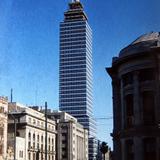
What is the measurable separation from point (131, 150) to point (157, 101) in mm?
8012

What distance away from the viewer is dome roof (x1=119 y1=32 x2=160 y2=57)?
195 ft

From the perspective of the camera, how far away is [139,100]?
5969 cm

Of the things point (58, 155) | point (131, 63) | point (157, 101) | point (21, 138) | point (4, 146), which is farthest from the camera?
point (58, 155)

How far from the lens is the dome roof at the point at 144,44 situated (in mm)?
59438

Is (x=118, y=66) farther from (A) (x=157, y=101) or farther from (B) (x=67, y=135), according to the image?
(B) (x=67, y=135)

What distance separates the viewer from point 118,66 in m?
65.6

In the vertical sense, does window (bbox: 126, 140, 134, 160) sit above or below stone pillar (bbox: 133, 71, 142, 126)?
below

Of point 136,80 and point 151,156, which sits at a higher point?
point 136,80

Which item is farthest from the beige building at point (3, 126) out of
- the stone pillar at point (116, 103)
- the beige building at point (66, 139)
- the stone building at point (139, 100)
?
the beige building at point (66, 139)

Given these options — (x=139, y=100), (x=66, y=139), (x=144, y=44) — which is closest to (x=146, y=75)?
(x=139, y=100)

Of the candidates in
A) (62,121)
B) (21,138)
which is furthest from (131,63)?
(62,121)

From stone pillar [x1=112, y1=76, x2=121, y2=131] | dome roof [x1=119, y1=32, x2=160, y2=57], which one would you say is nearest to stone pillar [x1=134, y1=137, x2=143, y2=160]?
stone pillar [x1=112, y1=76, x2=121, y2=131]

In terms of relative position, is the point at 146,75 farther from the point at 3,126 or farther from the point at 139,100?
the point at 3,126

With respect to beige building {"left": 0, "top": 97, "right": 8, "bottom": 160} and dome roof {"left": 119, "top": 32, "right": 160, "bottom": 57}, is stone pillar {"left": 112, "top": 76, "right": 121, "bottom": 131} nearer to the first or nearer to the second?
dome roof {"left": 119, "top": 32, "right": 160, "bottom": 57}
